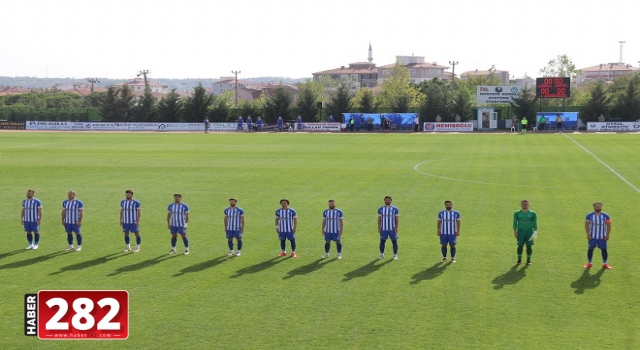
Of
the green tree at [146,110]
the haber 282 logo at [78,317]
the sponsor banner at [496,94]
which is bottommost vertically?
the haber 282 logo at [78,317]

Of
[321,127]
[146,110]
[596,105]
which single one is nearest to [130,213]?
[321,127]

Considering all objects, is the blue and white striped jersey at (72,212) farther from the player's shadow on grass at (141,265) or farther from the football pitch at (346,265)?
the player's shadow on grass at (141,265)

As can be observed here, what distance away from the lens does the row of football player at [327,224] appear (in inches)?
Result: 717

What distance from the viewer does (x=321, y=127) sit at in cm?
8319

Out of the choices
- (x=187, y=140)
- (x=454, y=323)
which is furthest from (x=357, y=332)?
(x=187, y=140)

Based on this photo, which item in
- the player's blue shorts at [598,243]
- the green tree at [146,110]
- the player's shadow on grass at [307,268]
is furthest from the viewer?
the green tree at [146,110]

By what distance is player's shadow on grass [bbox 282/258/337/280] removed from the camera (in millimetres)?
17797

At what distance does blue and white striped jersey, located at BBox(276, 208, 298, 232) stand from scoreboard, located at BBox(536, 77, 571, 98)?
63268 mm

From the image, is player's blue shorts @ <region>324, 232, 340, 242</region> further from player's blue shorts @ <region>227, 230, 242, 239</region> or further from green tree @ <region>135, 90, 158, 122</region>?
green tree @ <region>135, 90, 158, 122</region>

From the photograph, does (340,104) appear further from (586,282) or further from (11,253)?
(586,282)

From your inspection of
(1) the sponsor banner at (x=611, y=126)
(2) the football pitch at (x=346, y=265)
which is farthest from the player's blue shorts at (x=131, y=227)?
(1) the sponsor banner at (x=611, y=126)

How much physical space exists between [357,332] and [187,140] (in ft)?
180

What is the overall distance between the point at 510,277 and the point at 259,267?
240 inches

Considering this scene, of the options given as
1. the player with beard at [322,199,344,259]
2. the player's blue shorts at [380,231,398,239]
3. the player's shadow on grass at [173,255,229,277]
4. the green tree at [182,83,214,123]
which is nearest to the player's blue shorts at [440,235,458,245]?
the player's blue shorts at [380,231,398,239]
